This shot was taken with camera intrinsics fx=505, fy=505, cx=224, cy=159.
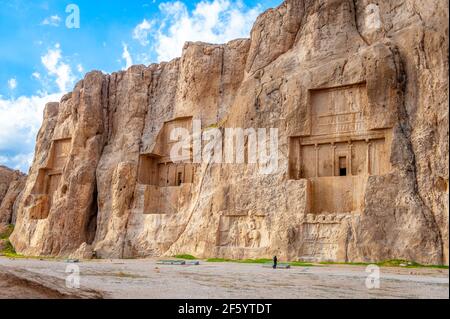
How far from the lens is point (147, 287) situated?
12.4 m

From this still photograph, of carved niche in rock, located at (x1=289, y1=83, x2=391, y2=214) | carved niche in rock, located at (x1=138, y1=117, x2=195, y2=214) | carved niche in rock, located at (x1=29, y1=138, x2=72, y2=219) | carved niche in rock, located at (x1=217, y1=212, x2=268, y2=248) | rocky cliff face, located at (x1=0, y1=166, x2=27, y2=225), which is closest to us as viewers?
carved niche in rock, located at (x1=289, y1=83, x2=391, y2=214)

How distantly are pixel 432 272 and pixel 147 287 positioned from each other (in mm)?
12760

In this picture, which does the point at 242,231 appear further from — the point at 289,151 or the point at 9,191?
the point at 9,191

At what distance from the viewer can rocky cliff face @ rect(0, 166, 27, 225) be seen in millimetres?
52719

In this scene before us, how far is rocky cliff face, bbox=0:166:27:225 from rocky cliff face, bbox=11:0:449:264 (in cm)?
1082

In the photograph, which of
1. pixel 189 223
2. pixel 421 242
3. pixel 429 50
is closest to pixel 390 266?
pixel 421 242

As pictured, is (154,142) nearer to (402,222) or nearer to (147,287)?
(402,222)

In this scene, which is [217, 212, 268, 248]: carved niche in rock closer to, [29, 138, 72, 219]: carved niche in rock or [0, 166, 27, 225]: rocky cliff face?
[29, 138, 72, 219]: carved niche in rock

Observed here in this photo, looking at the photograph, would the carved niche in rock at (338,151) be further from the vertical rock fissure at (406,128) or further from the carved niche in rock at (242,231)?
the carved niche in rock at (242,231)

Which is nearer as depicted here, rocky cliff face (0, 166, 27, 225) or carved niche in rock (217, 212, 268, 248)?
carved niche in rock (217, 212, 268, 248)

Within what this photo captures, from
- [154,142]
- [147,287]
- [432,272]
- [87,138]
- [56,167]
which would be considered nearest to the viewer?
[147,287]

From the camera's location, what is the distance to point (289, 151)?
30266 mm

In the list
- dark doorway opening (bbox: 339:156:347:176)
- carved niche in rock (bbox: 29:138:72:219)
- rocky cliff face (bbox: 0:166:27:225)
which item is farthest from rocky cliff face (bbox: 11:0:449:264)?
rocky cliff face (bbox: 0:166:27:225)

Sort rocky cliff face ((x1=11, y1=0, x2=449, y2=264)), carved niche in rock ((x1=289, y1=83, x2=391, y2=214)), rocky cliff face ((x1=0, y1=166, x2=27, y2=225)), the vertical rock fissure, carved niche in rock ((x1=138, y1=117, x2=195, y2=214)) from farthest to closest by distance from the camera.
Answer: rocky cliff face ((x1=0, y1=166, x2=27, y2=225)) → carved niche in rock ((x1=138, y1=117, x2=195, y2=214)) → carved niche in rock ((x1=289, y1=83, x2=391, y2=214)) → rocky cliff face ((x1=11, y1=0, x2=449, y2=264)) → the vertical rock fissure
